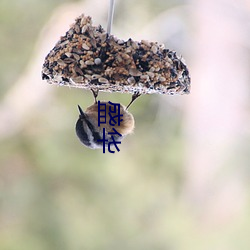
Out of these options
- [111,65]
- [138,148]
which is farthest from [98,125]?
[138,148]

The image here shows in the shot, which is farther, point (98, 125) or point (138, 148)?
point (138, 148)

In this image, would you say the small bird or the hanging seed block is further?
the small bird

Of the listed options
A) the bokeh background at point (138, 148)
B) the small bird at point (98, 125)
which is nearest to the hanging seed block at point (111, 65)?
the small bird at point (98, 125)

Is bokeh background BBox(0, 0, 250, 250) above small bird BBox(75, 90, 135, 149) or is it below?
above

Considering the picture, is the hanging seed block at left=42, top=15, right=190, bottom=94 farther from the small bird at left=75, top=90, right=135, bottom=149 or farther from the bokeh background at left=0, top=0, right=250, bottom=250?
the bokeh background at left=0, top=0, right=250, bottom=250

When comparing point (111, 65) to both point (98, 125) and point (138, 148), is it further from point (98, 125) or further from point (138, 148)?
point (138, 148)

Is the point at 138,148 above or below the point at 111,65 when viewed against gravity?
above

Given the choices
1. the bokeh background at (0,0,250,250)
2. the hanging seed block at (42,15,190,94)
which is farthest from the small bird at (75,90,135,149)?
the bokeh background at (0,0,250,250)

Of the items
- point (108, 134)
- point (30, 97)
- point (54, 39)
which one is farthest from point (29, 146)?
point (108, 134)
